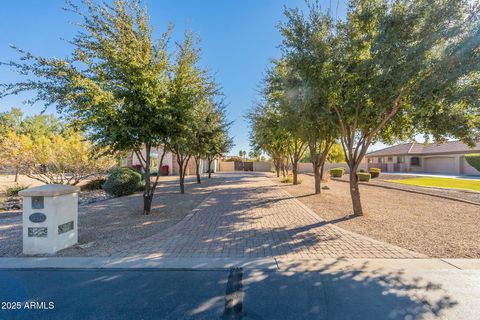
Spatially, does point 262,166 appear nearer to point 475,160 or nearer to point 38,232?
point 475,160

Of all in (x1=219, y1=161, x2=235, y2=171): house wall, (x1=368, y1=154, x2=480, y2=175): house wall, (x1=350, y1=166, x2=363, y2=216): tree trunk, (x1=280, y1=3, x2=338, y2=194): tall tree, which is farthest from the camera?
(x1=219, y1=161, x2=235, y2=171): house wall

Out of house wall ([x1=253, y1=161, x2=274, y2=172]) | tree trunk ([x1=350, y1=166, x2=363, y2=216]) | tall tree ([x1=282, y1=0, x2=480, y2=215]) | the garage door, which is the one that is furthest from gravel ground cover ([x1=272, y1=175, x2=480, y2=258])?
house wall ([x1=253, y1=161, x2=274, y2=172])

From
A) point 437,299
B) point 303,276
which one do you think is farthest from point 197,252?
point 437,299

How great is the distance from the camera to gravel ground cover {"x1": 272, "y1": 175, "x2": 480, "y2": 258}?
5.12 m

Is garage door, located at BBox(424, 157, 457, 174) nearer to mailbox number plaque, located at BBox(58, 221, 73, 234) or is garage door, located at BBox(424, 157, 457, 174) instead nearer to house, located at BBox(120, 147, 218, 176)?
house, located at BBox(120, 147, 218, 176)

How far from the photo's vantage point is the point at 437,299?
3.17 m

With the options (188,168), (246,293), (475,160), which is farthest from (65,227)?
(475,160)

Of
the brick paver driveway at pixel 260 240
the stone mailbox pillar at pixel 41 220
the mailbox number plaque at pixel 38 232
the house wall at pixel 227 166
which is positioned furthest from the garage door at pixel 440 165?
the mailbox number plaque at pixel 38 232

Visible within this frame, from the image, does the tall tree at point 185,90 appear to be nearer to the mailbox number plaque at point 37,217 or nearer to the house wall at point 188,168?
the mailbox number plaque at point 37,217

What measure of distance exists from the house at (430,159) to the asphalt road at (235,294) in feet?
114

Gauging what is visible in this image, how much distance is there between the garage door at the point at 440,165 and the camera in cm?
3209

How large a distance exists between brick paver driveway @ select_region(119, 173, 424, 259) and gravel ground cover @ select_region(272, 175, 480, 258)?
63 centimetres

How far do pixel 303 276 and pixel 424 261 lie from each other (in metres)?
2.55

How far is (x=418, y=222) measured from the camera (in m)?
7.16
